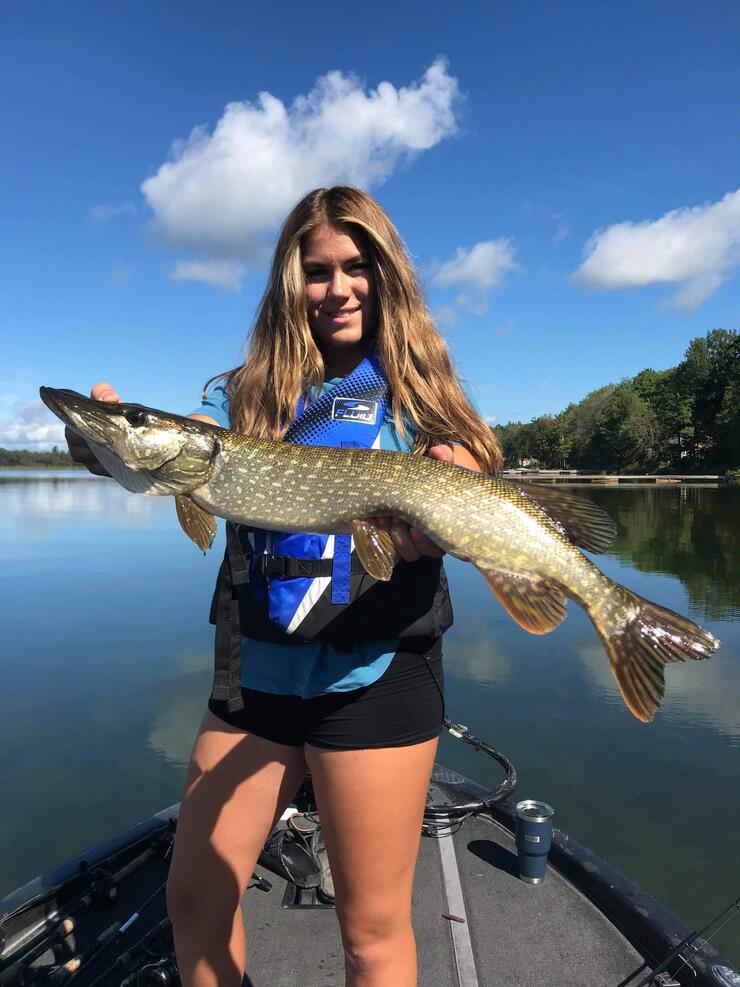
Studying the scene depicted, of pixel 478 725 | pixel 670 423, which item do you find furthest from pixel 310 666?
pixel 670 423

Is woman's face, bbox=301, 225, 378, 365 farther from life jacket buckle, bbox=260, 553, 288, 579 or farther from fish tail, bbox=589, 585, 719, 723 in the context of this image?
fish tail, bbox=589, 585, 719, 723

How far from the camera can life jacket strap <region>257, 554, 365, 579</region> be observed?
7.24ft

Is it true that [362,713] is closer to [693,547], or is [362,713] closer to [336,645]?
[336,645]

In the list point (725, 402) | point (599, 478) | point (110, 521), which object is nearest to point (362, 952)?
point (110, 521)

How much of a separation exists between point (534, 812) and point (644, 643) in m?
2.12

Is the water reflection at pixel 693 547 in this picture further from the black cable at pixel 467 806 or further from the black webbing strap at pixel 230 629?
the black webbing strap at pixel 230 629

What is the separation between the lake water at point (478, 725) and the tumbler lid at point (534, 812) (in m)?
2.12

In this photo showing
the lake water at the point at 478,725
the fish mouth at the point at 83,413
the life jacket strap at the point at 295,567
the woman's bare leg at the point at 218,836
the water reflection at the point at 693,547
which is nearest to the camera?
the woman's bare leg at the point at 218,836

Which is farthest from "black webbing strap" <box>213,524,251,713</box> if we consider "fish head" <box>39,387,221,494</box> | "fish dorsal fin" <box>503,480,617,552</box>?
"fish dorsal fin" <box>503,480,617,552</box>

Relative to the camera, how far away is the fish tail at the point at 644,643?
7.02ft

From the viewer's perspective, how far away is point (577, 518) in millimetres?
2457

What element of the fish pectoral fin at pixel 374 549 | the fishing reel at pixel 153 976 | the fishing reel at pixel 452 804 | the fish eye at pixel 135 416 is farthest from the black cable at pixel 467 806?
the fish eye at pixel 135 416

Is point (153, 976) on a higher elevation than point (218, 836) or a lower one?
lower

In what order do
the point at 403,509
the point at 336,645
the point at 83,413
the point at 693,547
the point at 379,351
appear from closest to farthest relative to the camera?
the point at 336,645, the point at 403,509, the point at 83,413, the point at 379,351, the point at 693,547
